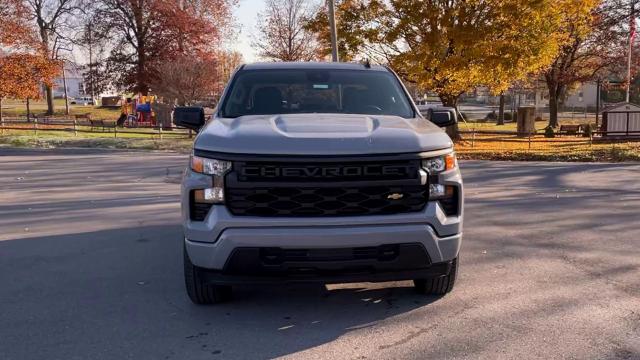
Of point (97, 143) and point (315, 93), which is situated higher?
point (315, 93)

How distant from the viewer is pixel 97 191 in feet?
34.2

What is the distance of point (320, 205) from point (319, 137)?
0.45 meters

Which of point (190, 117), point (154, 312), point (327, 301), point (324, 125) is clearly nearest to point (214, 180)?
point (324, 125)

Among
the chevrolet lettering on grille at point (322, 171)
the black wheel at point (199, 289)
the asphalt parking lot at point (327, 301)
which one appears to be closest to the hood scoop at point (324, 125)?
the chevrolet lettering on grille at point (322, 171)

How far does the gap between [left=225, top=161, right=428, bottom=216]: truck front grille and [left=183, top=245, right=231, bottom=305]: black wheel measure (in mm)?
666

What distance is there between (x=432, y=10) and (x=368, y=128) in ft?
53.1

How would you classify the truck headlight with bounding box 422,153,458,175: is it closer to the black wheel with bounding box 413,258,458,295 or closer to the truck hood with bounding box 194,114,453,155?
the truck hood with bounding box 194,114,453,155

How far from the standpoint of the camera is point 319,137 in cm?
402

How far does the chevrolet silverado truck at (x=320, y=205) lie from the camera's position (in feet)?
12.8

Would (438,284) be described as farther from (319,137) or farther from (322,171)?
(319,137)

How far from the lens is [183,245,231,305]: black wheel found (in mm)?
4352

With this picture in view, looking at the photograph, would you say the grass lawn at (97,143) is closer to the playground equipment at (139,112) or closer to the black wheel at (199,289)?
the black wheel at (199,289)

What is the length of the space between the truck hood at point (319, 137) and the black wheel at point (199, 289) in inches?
35.4

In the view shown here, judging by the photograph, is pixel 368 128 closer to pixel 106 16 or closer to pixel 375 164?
pixel 375 164
